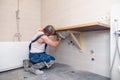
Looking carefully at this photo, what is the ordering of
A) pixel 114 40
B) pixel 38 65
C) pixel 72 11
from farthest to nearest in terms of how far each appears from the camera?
pixel 72 11
pixel 38 65
pixel 114 40

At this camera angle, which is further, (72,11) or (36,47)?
(72,11)

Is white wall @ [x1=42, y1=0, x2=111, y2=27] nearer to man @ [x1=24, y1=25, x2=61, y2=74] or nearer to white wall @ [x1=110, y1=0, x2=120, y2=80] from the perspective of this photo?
white wall @ [x1=110, y1=0, x2=120, y2=80]

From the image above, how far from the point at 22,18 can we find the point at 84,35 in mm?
1664

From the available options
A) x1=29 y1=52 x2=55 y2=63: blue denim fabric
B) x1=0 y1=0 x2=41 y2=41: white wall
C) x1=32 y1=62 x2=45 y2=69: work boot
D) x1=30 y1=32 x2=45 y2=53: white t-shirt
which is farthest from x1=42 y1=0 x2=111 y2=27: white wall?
x1=32 y1=62 x2=45 y2=69: work boot

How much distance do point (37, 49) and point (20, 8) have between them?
50.0 inches

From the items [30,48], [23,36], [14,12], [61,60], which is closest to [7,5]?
[14,12]

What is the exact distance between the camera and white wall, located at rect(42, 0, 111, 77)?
6.36 ft

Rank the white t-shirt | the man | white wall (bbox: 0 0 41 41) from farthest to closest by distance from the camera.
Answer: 1. white wall (bbox: 0 0 41 41)
2. the white t-shirt
3. the man

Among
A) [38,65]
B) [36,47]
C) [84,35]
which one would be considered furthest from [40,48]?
[84,35]

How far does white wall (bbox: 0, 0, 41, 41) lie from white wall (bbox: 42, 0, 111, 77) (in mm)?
470

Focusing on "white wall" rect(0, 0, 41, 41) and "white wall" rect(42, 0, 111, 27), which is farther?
"white wall" rect(0, 0, 41, 41)

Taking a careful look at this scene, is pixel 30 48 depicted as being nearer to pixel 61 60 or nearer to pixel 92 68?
pixel 61 60

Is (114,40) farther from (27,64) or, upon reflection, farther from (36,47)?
(27,64)

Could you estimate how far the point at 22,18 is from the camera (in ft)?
9.46
